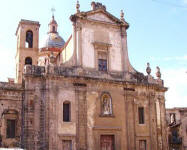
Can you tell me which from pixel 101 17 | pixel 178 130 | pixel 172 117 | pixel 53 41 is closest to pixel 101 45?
pixel 101 17

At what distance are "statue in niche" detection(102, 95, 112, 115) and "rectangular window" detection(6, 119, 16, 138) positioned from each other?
6649 millimetres

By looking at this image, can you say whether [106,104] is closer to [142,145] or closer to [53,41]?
[142,145]

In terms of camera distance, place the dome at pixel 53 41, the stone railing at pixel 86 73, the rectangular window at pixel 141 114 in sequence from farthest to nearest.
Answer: the dome at pixel 53 41 → the rectangular window at pixel 141 114 → the stone railing at pixel 86 73

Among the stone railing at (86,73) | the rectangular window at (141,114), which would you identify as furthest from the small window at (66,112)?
the rectangular window at (141,114)

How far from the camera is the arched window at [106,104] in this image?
23406 millimetres

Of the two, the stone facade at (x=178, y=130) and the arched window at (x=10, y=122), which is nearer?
the arched window at (x=10, y=122)

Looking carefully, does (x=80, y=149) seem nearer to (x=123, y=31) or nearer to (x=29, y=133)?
(x=29, y=133)

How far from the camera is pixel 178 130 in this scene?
3725 cm

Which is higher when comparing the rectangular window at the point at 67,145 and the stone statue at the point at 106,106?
the stone statue at the point at 106,106

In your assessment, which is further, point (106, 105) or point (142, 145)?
point (142, 145)

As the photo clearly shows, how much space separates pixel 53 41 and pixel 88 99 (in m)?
17.4

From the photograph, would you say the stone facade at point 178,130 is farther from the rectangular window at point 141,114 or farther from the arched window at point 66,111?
the arched window at point 66,111

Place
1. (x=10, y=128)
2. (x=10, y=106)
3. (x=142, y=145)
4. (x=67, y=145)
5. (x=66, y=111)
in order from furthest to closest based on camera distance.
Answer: (x=142, y=145) < (x=66, y=111) < (x=10, y=128) < (x=10, y=106) < (x=67, y=145)

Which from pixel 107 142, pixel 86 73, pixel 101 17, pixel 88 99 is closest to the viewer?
pixel 88 99
